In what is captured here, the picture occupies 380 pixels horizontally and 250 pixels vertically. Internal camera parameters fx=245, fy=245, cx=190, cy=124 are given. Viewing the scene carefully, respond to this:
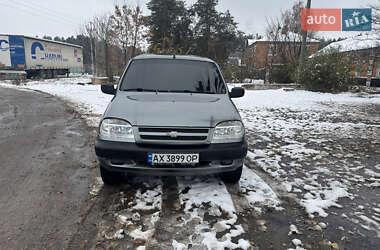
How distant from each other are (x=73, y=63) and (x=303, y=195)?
3888 cm

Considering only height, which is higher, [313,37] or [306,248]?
[313,37]

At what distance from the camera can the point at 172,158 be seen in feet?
9.21

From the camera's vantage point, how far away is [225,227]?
99.9 inches

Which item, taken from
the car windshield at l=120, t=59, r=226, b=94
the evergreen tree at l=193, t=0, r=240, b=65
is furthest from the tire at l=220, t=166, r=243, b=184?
the evergreen tree at l=193, t=0, r=240, b=65

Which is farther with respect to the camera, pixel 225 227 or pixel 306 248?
pixel 225 227

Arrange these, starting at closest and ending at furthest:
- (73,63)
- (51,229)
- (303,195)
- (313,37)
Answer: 1. (51,229)
2. (303,195)
3. (313,37)
4. (73,63)

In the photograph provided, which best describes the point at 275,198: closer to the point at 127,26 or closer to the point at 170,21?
the point at 127,26

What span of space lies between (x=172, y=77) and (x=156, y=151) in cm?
160

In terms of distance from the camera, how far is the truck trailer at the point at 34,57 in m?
24.2

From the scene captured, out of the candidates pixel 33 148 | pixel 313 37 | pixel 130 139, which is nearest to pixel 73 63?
pixel 313 37

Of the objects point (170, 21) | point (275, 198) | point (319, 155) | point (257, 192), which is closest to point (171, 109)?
point (257, 192)

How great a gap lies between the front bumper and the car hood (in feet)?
0.89

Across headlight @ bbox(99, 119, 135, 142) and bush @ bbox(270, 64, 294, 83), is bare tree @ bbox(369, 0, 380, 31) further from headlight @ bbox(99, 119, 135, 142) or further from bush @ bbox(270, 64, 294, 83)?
headlight @ bbox(99, 119, 135, 142)

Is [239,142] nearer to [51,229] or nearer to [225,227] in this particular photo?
[225,227]
